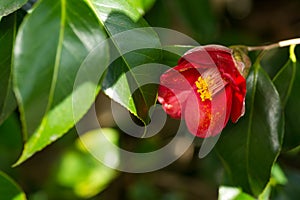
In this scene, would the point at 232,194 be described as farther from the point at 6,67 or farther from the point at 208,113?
the point at 6,67

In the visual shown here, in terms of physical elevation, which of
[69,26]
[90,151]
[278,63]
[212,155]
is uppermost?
[69,26]

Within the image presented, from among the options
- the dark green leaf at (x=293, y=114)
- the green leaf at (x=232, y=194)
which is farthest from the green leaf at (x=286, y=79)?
the green leaf at (x=232, y=194)

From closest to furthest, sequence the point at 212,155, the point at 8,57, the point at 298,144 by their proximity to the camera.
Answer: the point at 8,57
the point at 298,144
the point at 212,155

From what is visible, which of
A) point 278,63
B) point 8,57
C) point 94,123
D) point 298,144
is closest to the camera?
point 8,57

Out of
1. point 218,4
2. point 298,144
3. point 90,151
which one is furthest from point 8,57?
point 218,4

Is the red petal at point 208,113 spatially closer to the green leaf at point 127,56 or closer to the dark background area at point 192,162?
the green leaf at point 127,56

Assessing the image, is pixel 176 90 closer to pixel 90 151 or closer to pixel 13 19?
pixel 13 19
